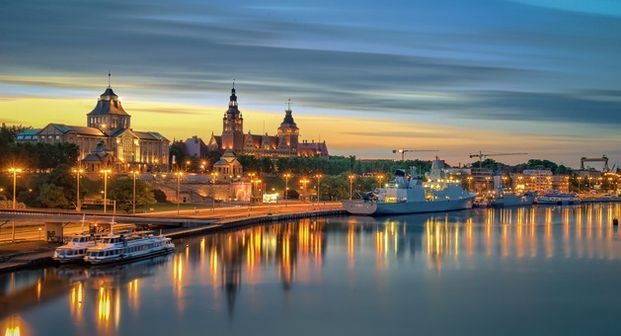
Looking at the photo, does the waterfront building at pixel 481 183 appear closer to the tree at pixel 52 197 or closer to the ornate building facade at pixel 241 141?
the ornate building facade at pixel 241 141

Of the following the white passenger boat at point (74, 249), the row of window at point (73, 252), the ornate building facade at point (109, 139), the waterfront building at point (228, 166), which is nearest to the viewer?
the white passenger boat at point (74, 249)

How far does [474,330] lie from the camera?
3338 centimetres

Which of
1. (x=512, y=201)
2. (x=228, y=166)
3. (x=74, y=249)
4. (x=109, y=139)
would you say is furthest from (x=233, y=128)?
(x=74, y=249)

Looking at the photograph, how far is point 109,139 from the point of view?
4815 inches

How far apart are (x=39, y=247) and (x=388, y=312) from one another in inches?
891

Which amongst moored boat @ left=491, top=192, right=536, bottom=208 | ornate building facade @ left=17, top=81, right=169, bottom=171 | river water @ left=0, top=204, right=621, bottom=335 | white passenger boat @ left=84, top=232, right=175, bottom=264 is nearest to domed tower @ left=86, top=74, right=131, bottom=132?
ornate building facade @ left=17, top=81, right=169, bottom=171

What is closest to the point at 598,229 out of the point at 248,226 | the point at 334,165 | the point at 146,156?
the point at 248,226

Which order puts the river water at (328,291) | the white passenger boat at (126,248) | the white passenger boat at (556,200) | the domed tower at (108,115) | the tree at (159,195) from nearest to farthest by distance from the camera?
1. the river water at (328,291)
2. the white passenger boat at (126,248)
3. the tree at (159,195)
4. the domed tower at (108,115)
5. the white passenger boat at (556,200)

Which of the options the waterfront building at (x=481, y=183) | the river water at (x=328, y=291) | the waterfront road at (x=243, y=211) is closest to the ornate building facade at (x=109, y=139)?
the waterfront road at (x=243, y=211)

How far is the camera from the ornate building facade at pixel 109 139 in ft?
361

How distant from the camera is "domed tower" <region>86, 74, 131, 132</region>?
439ft

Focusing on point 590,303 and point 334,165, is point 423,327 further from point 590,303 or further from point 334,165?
point 334,165

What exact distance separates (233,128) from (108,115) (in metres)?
41.4

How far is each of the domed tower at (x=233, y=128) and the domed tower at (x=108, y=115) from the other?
36.1 m
